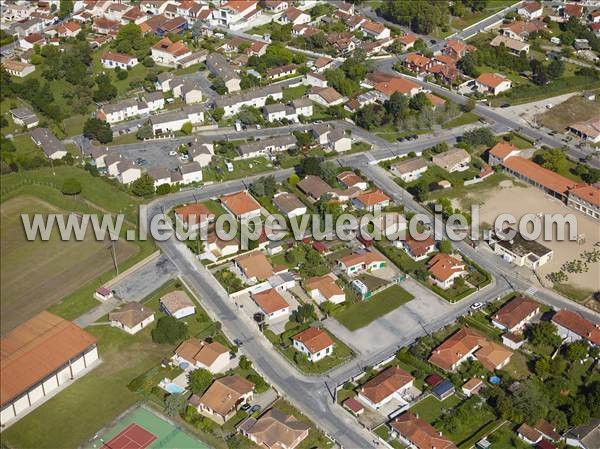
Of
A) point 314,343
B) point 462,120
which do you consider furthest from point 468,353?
point 462,120

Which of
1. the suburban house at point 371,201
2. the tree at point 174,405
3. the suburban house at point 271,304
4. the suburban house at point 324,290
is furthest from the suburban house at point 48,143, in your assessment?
the tree at point 174,405

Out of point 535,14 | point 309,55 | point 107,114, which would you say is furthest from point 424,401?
point 535,14

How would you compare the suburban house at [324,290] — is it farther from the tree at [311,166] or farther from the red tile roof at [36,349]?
the red tile roof at [36,349]

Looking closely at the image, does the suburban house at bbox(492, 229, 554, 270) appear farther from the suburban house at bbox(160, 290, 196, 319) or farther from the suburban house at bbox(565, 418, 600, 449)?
the suburban house at bbox(160, 290, 196, 319)

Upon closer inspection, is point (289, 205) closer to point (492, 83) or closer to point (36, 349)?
point (36, 349)

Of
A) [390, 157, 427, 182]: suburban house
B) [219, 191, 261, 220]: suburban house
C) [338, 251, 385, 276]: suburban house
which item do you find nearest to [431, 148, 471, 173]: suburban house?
[390, 157, 427, 182]: suburban house
